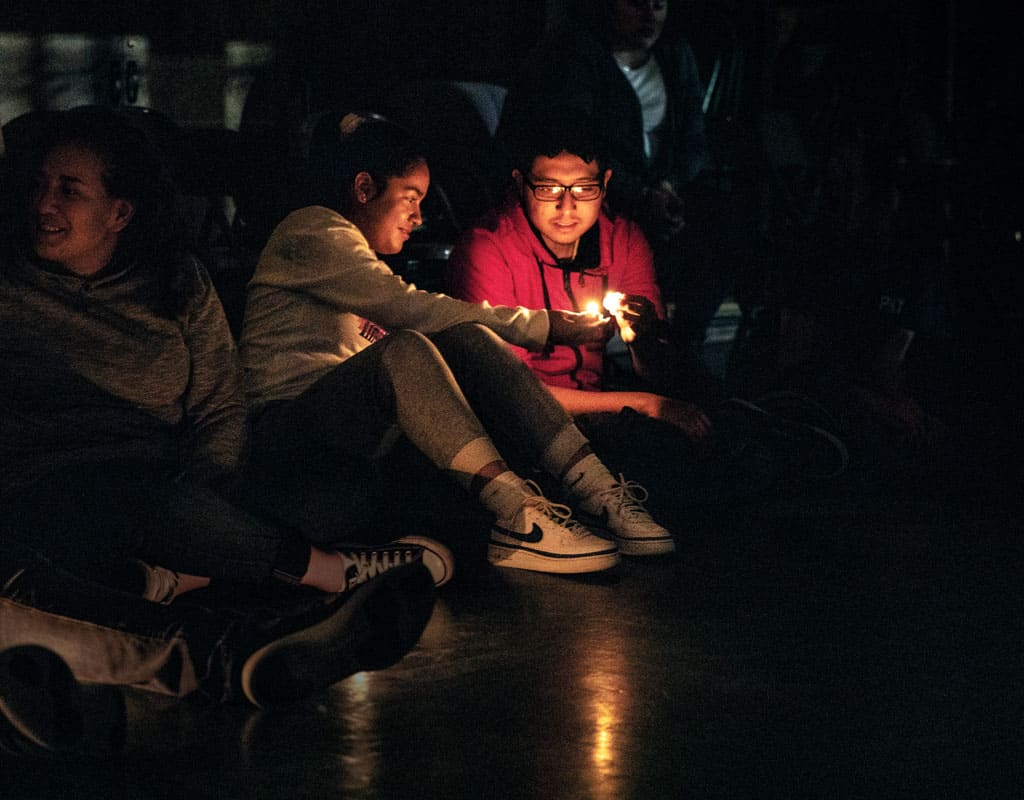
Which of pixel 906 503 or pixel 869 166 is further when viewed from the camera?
pixel 869 166

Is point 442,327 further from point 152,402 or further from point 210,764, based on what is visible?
point 210,764

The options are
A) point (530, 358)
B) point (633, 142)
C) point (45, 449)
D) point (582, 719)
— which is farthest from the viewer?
point (633, 142)

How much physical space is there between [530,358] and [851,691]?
1535mm

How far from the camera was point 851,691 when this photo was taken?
236 centimetres

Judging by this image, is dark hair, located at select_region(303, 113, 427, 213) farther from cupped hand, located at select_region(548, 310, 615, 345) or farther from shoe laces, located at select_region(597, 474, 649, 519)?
shoe laces, located at select_region(597, 474, 649, 519)

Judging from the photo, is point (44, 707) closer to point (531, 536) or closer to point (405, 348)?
point (405, 348)

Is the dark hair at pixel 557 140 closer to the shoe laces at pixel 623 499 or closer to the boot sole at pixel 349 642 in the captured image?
the shoe laces at pixel 623 499

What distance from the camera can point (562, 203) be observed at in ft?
11.6

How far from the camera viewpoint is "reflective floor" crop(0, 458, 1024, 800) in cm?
198

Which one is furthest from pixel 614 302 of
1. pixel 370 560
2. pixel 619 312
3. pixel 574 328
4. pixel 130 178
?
pixel 130 178

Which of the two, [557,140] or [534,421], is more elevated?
[557,140]

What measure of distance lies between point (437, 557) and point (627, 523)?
463 mm

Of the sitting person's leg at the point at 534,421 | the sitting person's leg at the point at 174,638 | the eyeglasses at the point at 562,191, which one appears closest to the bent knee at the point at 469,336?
the sitting person's leg at the point at 534,421

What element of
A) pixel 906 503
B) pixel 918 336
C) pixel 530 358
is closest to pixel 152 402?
pixel 530 358
